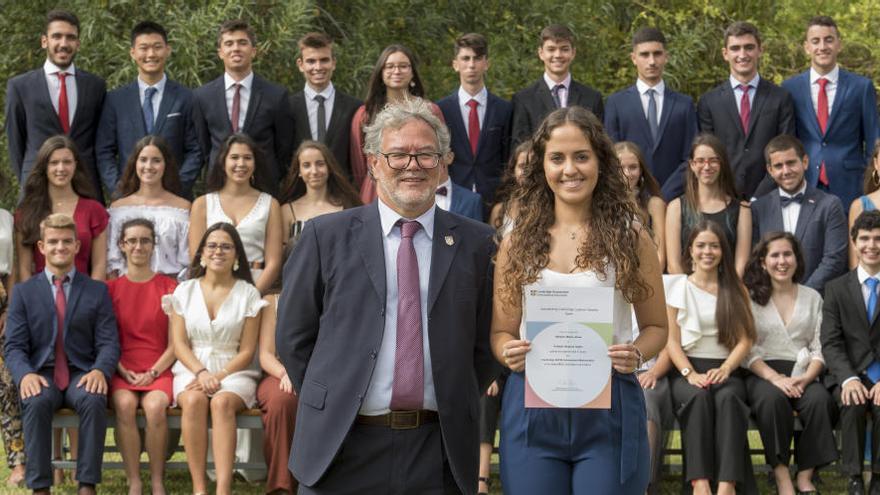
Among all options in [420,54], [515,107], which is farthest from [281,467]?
[420,54]

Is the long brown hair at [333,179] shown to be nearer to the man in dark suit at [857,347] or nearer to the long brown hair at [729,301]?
the long brown hair at [729,301]

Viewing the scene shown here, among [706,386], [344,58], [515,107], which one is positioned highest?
[344,58]

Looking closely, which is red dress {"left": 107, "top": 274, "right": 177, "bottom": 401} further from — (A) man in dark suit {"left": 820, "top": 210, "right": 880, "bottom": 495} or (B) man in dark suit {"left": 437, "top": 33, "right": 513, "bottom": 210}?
(A) man in dark suit {"left": 820, "top": 210, "right": 880, "bottom": 495}

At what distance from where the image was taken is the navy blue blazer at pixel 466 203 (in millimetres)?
9555

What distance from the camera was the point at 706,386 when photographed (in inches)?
335

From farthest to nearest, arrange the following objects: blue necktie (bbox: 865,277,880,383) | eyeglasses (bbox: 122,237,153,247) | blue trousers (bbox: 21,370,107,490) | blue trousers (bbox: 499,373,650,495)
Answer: eyeglasses (bbox: 122,237,153,247) < blue necktie (bbox: 865,277,880,383) < blue trousers (bbox: 21,370,107,490) < blue trousers (bbox: 499,373,650,495)

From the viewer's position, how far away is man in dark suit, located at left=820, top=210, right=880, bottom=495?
27.7 ft

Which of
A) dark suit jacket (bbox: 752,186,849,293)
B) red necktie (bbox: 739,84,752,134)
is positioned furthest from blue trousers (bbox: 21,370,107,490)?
red necktie (bbox: 739,84,752,134)

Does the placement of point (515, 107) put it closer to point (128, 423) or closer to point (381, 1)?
point (128, 423)

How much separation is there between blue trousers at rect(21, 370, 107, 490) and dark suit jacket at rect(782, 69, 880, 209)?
215 inches

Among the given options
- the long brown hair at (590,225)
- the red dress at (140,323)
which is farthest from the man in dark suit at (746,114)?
the long brown hair at (590,225)

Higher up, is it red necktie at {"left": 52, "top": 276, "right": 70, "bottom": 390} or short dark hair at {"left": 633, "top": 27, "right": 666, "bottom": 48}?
short dark hair at {"left": 633, "top": 27, "right": 666, "bottom": 48}

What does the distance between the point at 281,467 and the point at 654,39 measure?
15.0ft

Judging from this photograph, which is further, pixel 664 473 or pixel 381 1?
pixel 381 1
